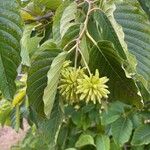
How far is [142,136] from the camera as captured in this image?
175 centimetres

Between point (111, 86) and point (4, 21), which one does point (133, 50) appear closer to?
point (111, 86)

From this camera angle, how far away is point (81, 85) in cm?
73

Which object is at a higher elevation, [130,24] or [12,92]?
[130,24]

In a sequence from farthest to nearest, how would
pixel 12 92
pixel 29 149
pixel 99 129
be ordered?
1. pixel 29 149
2. pixel 99 129
3. pixel 12 92

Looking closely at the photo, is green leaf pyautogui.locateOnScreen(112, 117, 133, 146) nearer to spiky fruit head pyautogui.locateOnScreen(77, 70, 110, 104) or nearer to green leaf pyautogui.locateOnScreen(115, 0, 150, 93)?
green leaf pyautogui.locateOnScreen(115, 0, 150, 93)

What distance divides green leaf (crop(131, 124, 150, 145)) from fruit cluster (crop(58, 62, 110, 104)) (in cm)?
104

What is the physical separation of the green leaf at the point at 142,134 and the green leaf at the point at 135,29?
0.93 m

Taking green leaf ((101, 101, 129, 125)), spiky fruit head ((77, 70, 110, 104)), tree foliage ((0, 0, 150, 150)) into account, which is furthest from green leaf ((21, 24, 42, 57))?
green leaf ((101, 101, 129, 125))

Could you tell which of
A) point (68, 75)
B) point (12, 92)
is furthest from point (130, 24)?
point (12, 92)

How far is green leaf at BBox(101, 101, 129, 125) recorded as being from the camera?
5.91ft

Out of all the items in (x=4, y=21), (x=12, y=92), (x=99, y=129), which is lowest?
(x=12, y=92)

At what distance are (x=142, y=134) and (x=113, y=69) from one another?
105 cm

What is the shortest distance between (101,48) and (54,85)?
104 millimetres

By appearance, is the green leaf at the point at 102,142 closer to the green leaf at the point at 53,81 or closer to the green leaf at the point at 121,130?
the green leaf at the point at 121,130
